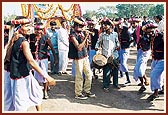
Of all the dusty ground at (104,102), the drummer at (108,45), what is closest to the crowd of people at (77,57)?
the drummer at (108,45)

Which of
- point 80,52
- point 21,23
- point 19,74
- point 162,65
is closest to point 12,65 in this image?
point 19,74

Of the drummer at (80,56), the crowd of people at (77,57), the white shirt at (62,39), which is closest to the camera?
the crowd of people at (77,57)

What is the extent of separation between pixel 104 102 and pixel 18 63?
235 centimetres

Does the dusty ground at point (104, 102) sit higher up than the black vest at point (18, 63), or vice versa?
the black vest at point (18, 63)

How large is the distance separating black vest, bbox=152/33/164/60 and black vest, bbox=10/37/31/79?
2.69 m

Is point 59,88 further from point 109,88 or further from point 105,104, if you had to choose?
point 105,104

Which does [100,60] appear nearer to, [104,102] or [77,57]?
[77,57]

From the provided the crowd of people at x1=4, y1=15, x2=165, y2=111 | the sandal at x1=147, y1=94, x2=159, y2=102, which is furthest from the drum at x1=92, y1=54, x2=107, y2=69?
the sandal at x1=147, y1=94, x2=159, y2=102

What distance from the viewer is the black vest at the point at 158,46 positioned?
6.15m

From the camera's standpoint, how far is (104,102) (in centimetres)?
642

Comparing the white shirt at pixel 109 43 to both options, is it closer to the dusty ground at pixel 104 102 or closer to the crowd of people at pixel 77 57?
the crowd of people at pixel 77 57

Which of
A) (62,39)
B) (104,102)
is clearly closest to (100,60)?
(104,102)

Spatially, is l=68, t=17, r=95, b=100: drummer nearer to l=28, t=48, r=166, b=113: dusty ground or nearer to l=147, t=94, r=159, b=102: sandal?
l=28, t=48, r=166, b=113: dusty ground

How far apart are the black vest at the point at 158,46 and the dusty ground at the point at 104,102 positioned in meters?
0.88
